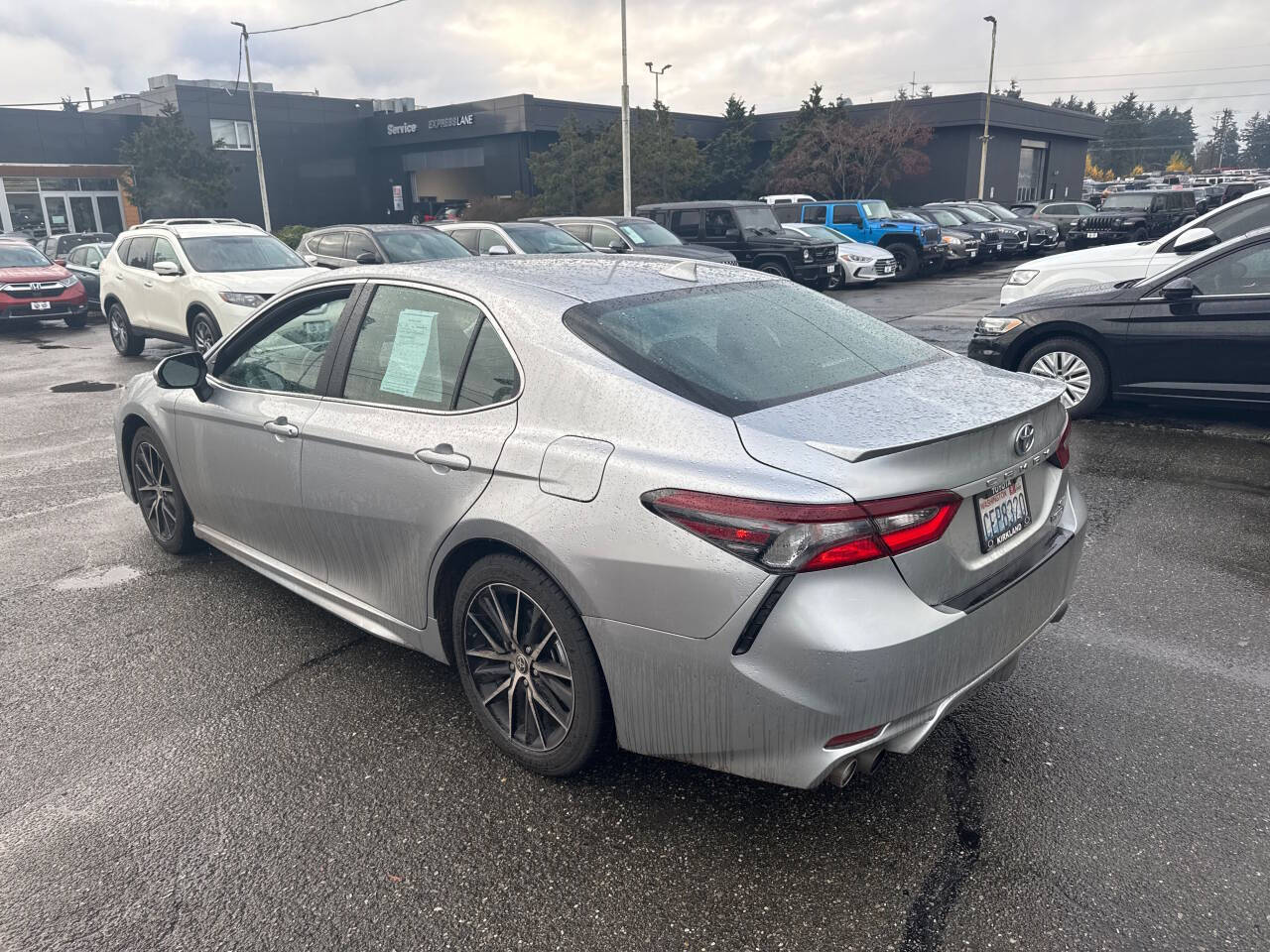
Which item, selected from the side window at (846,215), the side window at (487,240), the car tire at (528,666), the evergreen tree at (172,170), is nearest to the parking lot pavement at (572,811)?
the car tire at (528,666)

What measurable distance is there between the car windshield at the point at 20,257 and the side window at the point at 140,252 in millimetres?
4855

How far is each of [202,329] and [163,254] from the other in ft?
4.99

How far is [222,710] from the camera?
3592mm

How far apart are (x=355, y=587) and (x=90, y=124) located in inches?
1795

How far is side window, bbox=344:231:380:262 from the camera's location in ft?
43.3

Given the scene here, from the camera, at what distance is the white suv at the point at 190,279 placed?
1125 cm

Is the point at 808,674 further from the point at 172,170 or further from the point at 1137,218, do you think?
the point at 172,170

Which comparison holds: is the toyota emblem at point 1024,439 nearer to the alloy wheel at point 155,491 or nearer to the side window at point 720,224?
the alloy wheel at point 155,491

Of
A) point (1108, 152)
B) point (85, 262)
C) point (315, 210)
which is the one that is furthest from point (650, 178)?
point (1108, 152)

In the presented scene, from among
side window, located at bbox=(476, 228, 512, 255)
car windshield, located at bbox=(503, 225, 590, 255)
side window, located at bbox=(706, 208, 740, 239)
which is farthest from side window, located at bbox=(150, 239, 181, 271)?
side window, located at bbox=(706, 208, 740, 239)

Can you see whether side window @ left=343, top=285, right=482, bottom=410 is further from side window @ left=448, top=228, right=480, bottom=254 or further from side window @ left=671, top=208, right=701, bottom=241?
side window @ left=671, top=208, right=701, bottom=241

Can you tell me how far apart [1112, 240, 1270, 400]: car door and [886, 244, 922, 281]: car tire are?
1552 cm

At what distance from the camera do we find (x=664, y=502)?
253 centimetres

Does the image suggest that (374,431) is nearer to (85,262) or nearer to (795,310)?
(795,310)
